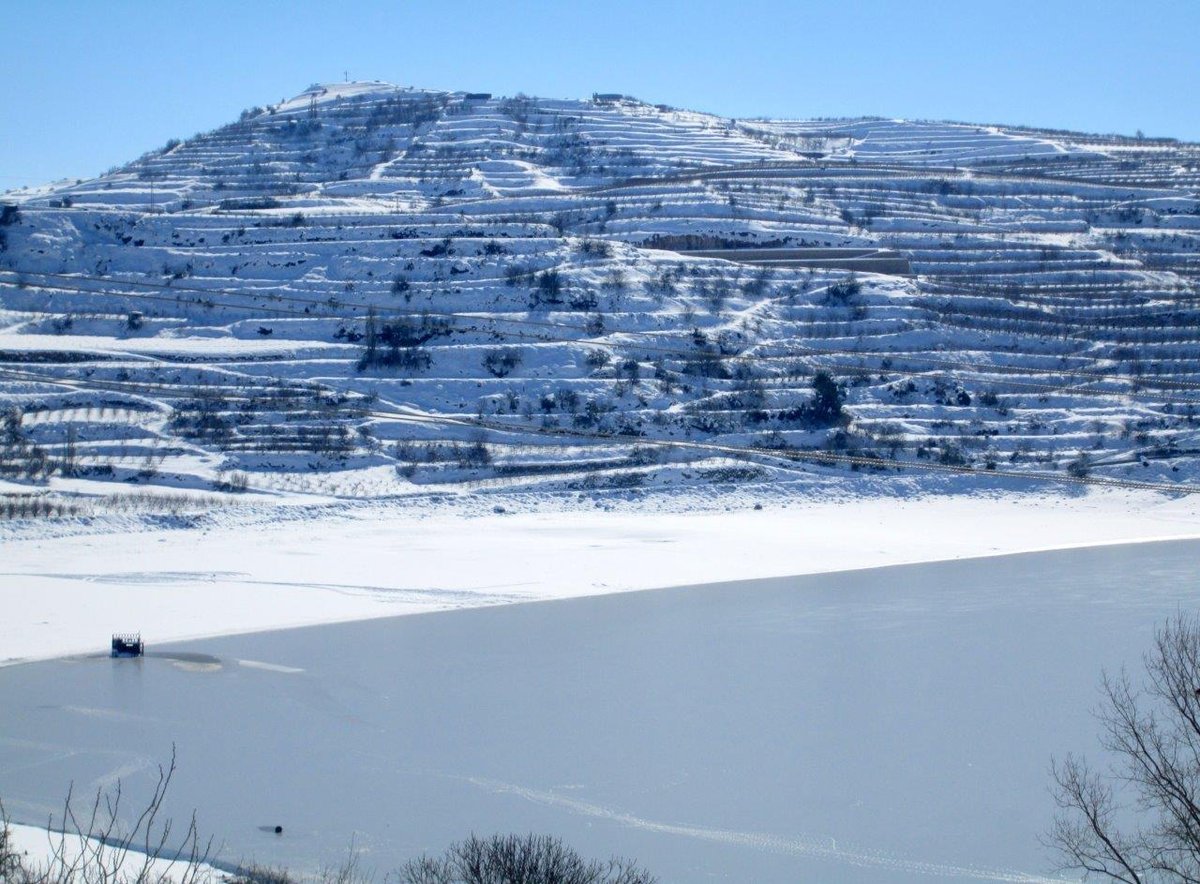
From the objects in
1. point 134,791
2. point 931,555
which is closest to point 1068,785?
point 134,791

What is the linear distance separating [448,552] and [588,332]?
1554cm

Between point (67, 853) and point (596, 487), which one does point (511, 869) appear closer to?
point (67, 853)

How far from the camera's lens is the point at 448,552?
23500 mm

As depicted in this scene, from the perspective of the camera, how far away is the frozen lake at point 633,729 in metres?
9.92

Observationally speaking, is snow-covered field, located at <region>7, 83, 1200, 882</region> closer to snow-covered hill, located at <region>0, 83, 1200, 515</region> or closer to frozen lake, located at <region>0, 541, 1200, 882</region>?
frozen lake, located at <region>0, 541, 1200, 882</region>

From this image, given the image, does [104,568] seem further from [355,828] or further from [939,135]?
[939,135]

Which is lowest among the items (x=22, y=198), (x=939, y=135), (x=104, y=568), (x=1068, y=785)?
(x=104, y=568)

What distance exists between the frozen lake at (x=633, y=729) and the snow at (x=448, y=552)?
58.4 inches

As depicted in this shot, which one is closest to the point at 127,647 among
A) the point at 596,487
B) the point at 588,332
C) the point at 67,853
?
the point at 67,853

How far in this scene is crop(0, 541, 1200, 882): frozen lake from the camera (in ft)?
32.6

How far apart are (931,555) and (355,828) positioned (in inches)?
648

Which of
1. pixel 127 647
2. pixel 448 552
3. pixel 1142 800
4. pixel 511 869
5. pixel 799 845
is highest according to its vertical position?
pixel 511 869

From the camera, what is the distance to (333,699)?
14.0m

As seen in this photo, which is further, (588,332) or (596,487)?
(588,332)
